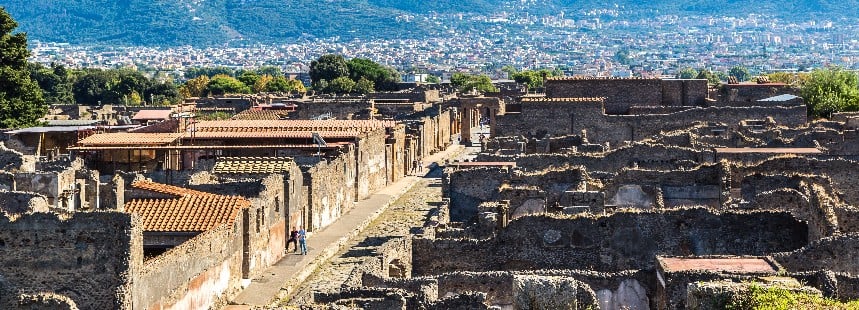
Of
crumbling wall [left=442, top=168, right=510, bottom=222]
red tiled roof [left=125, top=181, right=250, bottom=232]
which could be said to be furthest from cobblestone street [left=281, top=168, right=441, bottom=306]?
red tiled roof [left=125, top=181, right=250, bottom=232]

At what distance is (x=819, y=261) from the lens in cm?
1905

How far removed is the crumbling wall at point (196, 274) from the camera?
24391mm

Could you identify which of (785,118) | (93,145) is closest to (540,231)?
(93,145)

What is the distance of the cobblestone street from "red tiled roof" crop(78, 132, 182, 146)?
783cm

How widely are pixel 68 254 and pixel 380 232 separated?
17374 mm

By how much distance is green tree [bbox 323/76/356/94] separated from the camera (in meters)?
109

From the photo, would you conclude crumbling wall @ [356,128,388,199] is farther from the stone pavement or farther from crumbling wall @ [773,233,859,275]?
crumbling wall @ [773,233,859,275]

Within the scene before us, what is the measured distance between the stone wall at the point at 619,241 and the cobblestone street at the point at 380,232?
304 cm

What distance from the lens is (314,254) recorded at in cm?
3597

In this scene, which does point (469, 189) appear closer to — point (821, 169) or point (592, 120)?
point (821, 169)

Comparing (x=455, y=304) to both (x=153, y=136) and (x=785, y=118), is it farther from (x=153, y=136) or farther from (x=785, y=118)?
(x=785, y=118)

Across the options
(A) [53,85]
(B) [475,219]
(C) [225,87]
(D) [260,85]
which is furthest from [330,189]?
(D) [260,85]

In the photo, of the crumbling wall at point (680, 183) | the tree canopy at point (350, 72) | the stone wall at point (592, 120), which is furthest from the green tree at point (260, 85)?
the crumbling wall at point (680, 183)

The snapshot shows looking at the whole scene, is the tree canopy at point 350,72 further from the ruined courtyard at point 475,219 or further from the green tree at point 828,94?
the ruined courtyard at point 475,219
